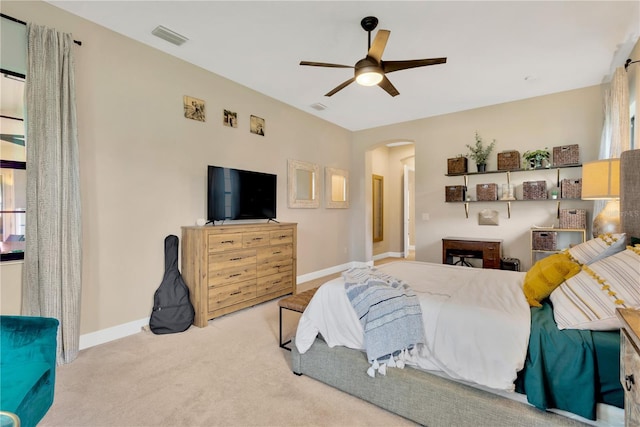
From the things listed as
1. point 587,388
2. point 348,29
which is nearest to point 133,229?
point 348,29

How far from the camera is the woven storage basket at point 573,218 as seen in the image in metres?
4.12

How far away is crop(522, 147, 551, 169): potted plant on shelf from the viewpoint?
442 cm

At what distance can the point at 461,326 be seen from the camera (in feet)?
5.38

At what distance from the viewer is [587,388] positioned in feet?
4.41

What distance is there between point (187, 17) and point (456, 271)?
11.0ft

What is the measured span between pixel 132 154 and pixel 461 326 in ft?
10.8

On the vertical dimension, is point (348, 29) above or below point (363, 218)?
above

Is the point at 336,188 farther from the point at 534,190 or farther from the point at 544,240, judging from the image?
the point at 544,240

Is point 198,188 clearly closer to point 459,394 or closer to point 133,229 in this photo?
point 133,229

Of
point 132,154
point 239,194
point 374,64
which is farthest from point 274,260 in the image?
point 374,64

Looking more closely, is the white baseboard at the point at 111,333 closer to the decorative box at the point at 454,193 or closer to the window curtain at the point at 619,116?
the decorative box at the point at 454,193

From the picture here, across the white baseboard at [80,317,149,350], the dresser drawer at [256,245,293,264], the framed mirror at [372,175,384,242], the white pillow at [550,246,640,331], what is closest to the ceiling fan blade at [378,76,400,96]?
the white pillow at [550,246,640,331]

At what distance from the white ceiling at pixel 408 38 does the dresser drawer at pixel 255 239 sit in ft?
6.72

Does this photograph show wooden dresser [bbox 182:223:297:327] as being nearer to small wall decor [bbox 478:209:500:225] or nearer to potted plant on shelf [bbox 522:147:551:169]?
small wall decor [bbox 478:209:500:225]
